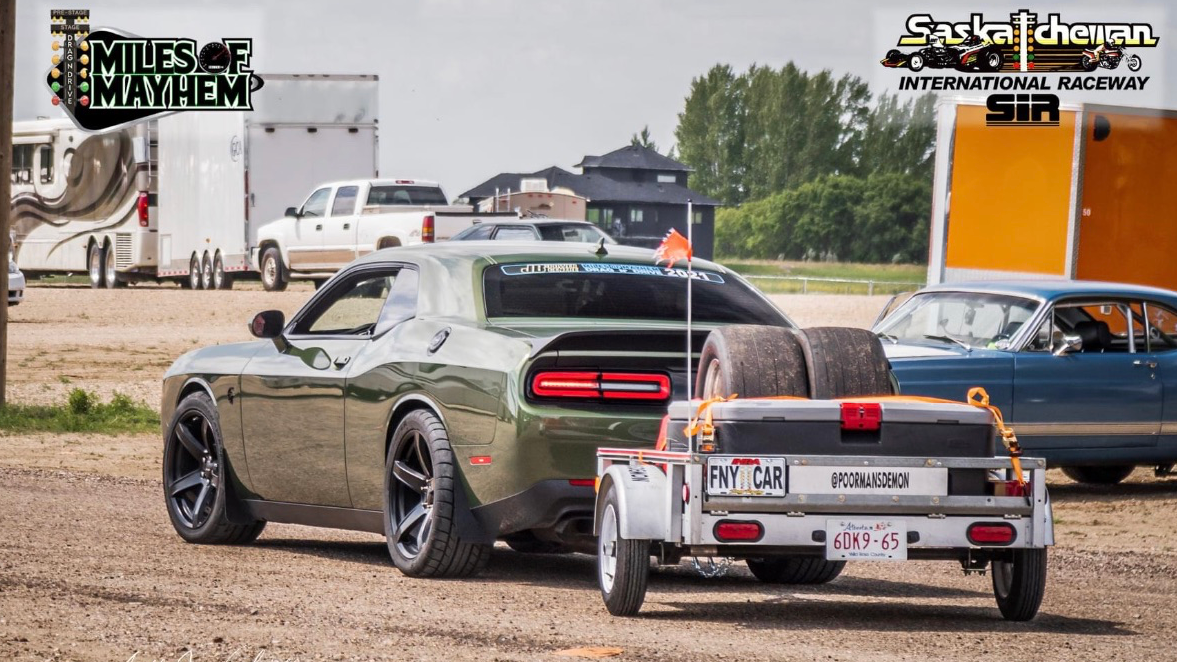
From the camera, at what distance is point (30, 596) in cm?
732

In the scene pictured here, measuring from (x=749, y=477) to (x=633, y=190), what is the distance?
104126 millimetres

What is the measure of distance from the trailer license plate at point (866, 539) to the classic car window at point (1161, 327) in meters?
7.28

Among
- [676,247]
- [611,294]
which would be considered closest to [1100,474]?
[611,294]

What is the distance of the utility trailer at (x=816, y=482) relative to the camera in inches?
273

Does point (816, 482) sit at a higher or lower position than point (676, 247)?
lower

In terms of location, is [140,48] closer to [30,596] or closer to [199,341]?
[199,341]

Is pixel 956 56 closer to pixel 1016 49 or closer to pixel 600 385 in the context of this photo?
pixel 1016 49

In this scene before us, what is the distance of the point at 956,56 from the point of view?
25.4m

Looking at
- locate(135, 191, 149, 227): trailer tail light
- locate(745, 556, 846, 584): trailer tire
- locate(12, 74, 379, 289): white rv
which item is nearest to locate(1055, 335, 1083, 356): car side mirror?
locate(745, 556, 846, 584): trailer tire

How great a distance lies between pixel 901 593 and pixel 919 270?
8494 centimetres

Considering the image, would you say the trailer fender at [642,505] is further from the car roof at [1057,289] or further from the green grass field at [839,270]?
the green grass field at [839,270]

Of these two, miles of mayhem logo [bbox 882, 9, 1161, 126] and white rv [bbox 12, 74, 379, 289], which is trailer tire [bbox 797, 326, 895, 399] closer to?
miles of mayhem logo [bbox 882, 9, 1161, 126]

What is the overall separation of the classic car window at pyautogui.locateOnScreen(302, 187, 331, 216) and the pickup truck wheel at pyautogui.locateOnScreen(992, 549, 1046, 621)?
2429 cm

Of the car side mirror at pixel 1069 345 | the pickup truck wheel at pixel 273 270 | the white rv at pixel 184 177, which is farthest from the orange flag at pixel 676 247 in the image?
the white rv at pixel 184 177
